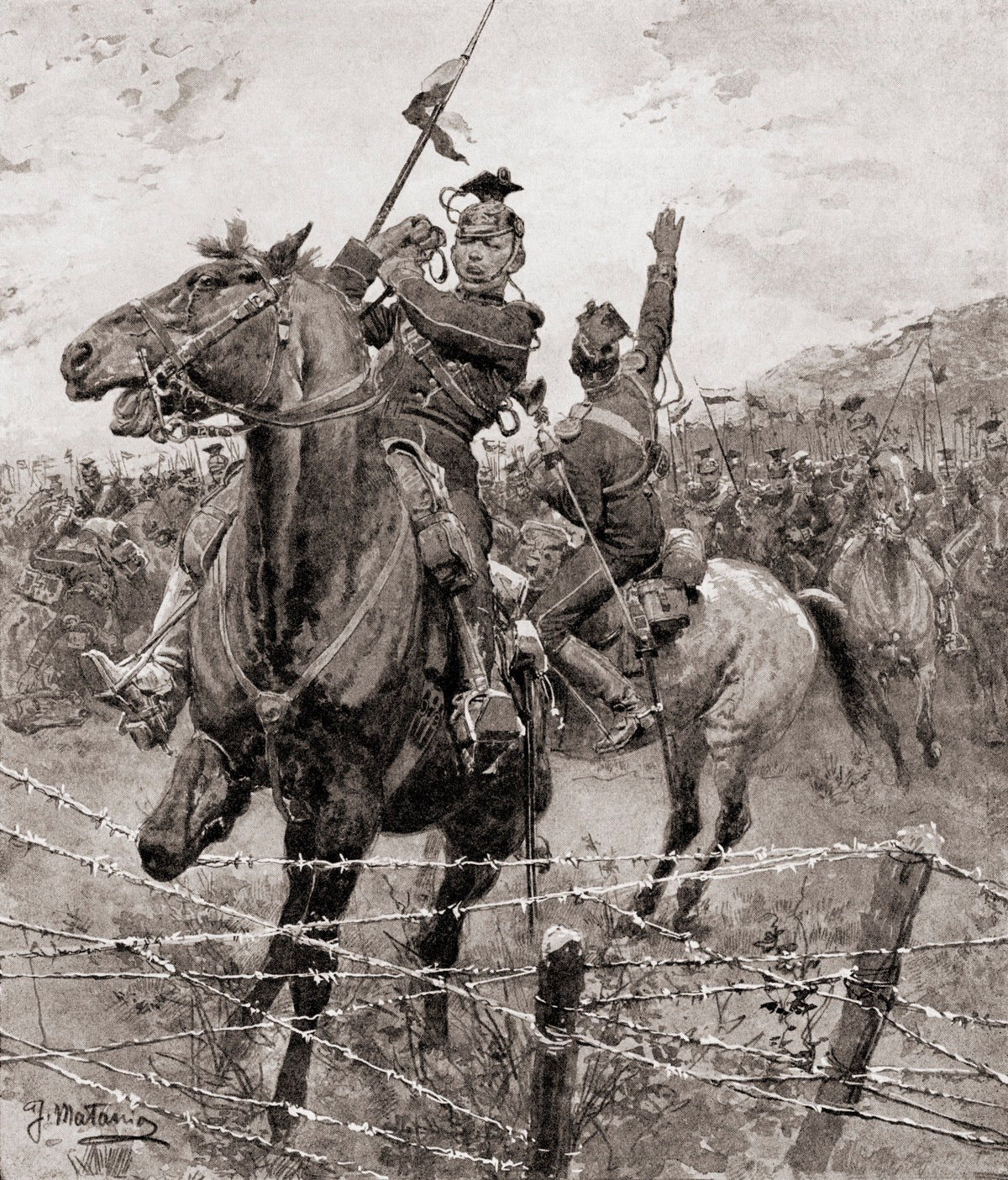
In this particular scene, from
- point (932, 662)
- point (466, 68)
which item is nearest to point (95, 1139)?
point (932, 662)

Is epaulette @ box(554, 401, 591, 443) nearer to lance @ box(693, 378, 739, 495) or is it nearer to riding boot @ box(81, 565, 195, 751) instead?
lance @ box(693, 378, 739, 495)

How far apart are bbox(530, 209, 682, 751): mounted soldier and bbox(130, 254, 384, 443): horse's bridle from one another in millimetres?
1276

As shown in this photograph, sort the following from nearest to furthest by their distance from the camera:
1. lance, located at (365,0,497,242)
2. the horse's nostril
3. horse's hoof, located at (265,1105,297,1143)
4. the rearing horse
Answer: the horse's nostril, horse's hoof, located at (265,1105,297,1143), lance, located at (365,0,497,242), the rearing horse

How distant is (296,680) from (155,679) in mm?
764

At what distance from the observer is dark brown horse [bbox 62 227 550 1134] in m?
5.98

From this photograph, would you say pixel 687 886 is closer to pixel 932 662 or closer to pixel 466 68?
pixel 932 662

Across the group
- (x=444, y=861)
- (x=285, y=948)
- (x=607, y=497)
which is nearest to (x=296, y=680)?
(x=285, y=948)

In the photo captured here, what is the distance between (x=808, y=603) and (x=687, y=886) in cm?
136

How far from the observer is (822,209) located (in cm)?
766

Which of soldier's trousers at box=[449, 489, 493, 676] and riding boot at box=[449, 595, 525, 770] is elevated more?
soldier's trousers at box=[449, 489, 493, 676]

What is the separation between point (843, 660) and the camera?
7.28 m

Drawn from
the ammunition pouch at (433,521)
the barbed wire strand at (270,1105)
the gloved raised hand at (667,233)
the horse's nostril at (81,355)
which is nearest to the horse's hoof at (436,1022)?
the barbed wire strand at (270,1105)
